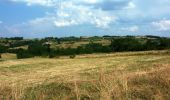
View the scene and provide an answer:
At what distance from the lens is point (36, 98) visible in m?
7.30

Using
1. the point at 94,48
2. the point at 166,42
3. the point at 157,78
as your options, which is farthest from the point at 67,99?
the point at 94,48

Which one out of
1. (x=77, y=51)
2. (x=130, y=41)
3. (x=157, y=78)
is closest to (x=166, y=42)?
(x=130, y=41)

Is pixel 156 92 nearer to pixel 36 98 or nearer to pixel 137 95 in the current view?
pixel 137 95

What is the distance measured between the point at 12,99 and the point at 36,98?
576 millimetres

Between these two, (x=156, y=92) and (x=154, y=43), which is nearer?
(x=156, y=92)

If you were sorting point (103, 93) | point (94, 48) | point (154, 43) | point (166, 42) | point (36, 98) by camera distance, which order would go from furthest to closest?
point (94, 48) < point (154, 43) < point (166, 42) < point (36, 98) < point (103, 93)

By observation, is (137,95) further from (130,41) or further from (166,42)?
(130,41)

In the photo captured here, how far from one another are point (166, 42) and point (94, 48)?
1661 centimetres

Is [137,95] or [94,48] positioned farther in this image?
[94,48]

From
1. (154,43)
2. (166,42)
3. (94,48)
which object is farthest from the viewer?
(94,48)

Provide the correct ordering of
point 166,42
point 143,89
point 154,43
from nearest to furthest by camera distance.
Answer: point 143,89
point 166,42
point 154,43

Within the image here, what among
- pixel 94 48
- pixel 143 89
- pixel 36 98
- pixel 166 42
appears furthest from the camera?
A: pixel 94 48

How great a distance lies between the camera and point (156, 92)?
24.7 ft

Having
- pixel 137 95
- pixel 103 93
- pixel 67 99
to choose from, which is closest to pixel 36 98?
pixel 67 99
